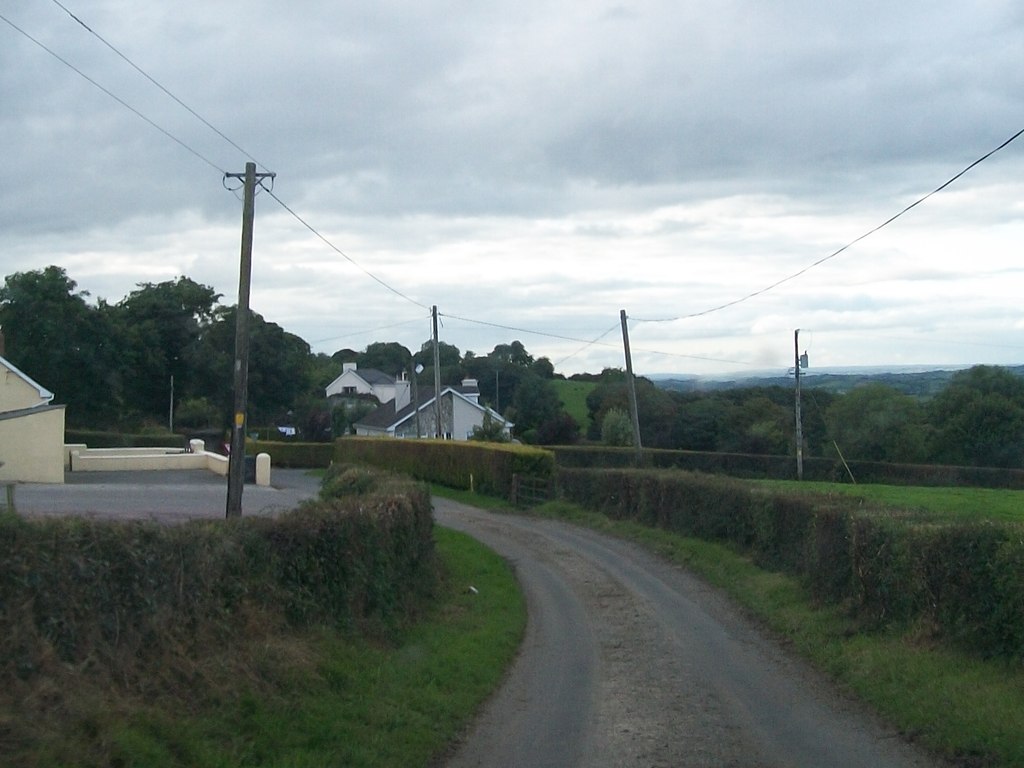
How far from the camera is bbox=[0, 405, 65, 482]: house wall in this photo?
3381cm

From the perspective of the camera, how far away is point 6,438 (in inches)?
1332

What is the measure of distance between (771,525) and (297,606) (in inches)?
460

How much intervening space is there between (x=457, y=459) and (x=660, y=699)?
116ft

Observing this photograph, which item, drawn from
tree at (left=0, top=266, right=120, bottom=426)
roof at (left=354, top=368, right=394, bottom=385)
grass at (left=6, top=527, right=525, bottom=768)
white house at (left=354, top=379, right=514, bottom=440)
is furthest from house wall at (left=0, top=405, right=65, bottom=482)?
Result: roof at (left=354, top=368, right=394, bottom=385)

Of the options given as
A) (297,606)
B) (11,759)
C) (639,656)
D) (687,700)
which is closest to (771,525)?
(639,656)

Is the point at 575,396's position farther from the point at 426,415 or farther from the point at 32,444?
the point at 32,444

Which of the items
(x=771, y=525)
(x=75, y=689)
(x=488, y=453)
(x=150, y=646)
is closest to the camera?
(x=75, y=689)

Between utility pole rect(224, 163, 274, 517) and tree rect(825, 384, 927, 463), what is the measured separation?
55067 mm

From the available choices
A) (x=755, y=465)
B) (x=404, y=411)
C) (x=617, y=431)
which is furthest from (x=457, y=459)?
(x=404, y=411)

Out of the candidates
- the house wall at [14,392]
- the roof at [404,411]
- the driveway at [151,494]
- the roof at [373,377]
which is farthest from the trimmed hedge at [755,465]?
the roof at [373,377]

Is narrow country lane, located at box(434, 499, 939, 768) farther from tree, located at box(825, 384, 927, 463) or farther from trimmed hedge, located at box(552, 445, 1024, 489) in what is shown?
tree, located at box(825, 384, 927, 463)

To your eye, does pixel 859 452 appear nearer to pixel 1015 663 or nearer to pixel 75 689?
pixel 1015 663

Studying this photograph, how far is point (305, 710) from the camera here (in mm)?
8773

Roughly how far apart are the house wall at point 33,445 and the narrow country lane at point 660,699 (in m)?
21.7
